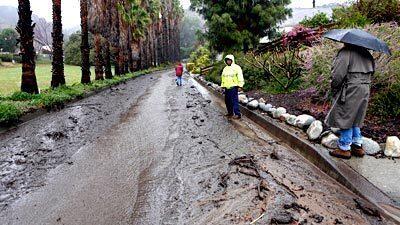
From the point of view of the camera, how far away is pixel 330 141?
6406mm

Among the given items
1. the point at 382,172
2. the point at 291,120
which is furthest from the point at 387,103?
the point at 382,172

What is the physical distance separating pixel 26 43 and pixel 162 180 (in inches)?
376

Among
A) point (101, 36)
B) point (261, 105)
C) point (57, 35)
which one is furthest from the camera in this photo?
point (101, 36)

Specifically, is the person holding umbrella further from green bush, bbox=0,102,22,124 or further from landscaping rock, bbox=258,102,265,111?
green bush, bbox=0,102,22,124

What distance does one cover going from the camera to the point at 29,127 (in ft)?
29.2

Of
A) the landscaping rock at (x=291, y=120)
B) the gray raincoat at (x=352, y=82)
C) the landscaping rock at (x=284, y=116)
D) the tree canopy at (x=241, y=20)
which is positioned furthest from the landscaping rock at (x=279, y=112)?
the tree canopy at (x=241, y=20)

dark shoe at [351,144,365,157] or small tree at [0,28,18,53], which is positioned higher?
small tree at [0,28,18,53]

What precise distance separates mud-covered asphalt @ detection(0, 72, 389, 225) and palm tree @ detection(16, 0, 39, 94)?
4.34 meters

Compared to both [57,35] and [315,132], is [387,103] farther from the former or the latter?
[57,35]

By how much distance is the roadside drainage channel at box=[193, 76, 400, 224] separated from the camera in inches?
166

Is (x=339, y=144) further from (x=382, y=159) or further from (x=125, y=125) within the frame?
(x=125, y=125)

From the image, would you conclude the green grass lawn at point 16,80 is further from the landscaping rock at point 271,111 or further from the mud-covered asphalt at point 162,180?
the landscaping rock at point 271,111

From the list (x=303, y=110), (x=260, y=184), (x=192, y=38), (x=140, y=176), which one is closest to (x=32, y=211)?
(x=140, y=176)

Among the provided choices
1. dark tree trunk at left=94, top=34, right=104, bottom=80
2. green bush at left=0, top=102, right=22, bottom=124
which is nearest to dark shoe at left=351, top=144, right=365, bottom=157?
green bush at left=0, top=102, right=22, bottom=124
